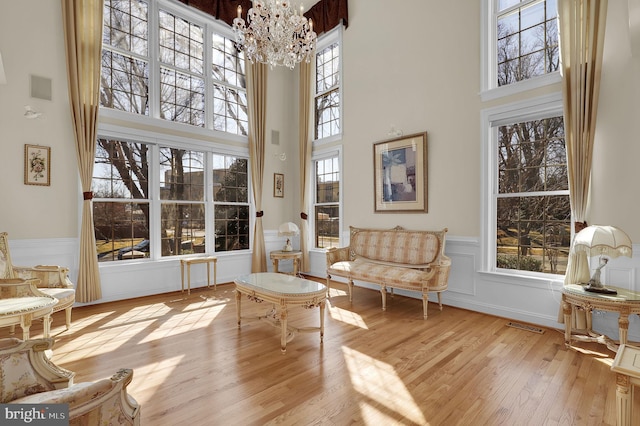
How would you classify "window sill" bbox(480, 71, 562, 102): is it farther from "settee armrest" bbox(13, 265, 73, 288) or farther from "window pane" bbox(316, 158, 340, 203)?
"settee armrest" bbox(13, 265, 73, 288)

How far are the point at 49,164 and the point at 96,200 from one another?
27.5 inches

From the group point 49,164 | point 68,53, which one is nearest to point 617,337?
point 49,164

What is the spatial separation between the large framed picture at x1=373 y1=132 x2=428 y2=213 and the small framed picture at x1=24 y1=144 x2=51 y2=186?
4.69m

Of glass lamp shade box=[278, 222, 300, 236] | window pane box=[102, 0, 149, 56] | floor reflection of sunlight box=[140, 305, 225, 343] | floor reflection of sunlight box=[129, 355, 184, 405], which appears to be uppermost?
window pane box=[102, 0, 149, 56]

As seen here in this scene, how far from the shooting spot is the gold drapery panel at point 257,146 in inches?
245

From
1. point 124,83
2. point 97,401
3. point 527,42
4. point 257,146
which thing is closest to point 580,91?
point 527,42

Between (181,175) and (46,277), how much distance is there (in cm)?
249

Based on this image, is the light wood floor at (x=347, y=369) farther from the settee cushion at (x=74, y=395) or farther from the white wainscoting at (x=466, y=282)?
the settee cushion at (x=74, y=395)

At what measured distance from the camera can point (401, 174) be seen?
5020mm

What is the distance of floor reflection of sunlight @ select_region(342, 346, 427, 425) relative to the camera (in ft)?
6.80

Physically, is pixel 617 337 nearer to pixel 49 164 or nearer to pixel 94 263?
pixel 94 263

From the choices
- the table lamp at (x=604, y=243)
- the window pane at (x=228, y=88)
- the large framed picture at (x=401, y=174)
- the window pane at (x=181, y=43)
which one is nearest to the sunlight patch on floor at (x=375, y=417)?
the table lamp at (x=604, y=243)

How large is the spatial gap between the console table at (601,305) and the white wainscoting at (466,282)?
27cm

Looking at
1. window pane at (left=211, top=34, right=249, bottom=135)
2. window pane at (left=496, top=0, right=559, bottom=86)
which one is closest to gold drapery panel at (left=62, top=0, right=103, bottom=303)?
window pane at (left=211, top=34, right=249, bottom=135)
